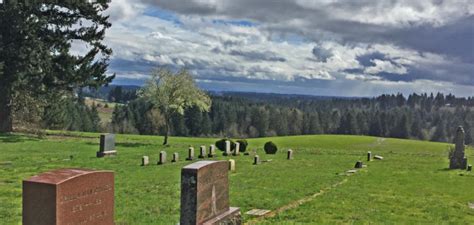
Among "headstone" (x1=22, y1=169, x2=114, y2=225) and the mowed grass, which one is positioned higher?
"headstone" (x1=22, y1=169, x2=114, y2=225)

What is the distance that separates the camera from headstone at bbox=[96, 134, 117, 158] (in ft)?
86.0

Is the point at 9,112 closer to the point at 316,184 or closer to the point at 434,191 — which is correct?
the point at 316,184

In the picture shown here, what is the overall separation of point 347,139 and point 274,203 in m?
62.6

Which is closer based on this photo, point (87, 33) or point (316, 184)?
point (316, 184)

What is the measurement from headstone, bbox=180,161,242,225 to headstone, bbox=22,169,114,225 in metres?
1.98

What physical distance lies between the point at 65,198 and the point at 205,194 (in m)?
3.38

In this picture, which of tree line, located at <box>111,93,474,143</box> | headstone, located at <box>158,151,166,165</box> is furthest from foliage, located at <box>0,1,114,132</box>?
tree line, located at <box>111,93,474,143</box>

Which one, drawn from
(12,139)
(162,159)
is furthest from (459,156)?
(12,139)

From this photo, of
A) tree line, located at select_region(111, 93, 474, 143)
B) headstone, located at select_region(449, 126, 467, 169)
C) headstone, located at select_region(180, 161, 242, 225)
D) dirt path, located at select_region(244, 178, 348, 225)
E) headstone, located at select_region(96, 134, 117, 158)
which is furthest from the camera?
tree line, located at select_region(111, 93, 474, 143)

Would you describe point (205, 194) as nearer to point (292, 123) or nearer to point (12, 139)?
point (12, 139)

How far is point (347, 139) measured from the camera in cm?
7344

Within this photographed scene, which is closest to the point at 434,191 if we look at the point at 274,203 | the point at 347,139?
the point at 274,203

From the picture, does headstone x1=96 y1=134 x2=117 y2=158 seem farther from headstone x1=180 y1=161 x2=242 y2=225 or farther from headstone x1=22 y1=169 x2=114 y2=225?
headstone x1=22 y1=169 x2=114 y2=225

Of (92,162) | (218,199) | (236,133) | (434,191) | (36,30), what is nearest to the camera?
(218,199)
